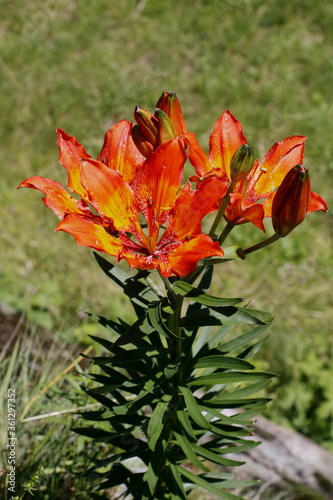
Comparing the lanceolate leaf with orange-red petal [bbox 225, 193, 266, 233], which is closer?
orange-red petal [bbox 225, 193, 266, 233]

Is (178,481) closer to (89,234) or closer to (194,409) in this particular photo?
(194,409)

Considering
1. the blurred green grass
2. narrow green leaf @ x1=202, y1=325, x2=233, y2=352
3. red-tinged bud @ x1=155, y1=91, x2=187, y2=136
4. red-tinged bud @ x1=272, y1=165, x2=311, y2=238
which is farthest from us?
the blurred green grass

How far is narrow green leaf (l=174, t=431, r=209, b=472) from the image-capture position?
4.04 feet

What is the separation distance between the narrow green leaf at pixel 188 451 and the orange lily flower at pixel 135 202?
468 mm

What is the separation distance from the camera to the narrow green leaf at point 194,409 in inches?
46.5

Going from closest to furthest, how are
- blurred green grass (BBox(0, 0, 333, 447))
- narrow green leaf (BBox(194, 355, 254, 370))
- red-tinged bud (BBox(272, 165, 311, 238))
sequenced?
red-tinged bud (BBox(272, 165, 311, 238)), narrow green leaf (BBox(194, 355, 254, 370)), blurred green grass (BBox(0, 0, 333, 447))

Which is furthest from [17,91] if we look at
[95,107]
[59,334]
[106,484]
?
[106,484]

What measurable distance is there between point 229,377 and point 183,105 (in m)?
3.19

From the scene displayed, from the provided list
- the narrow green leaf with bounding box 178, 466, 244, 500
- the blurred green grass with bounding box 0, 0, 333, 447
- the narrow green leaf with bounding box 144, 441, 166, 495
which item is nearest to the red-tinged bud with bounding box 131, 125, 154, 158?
the narrow green leaf with bounding box 144, 441, 166, 495

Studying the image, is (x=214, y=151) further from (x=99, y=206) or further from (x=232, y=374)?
(x=232, y=374)

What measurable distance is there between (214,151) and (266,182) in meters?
0.12

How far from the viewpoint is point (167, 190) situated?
41.3 inches

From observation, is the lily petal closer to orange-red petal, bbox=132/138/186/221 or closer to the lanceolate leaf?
orange-red petal, bbox=132/138/186/221

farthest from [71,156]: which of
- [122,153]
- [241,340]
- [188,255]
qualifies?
[241,340]
